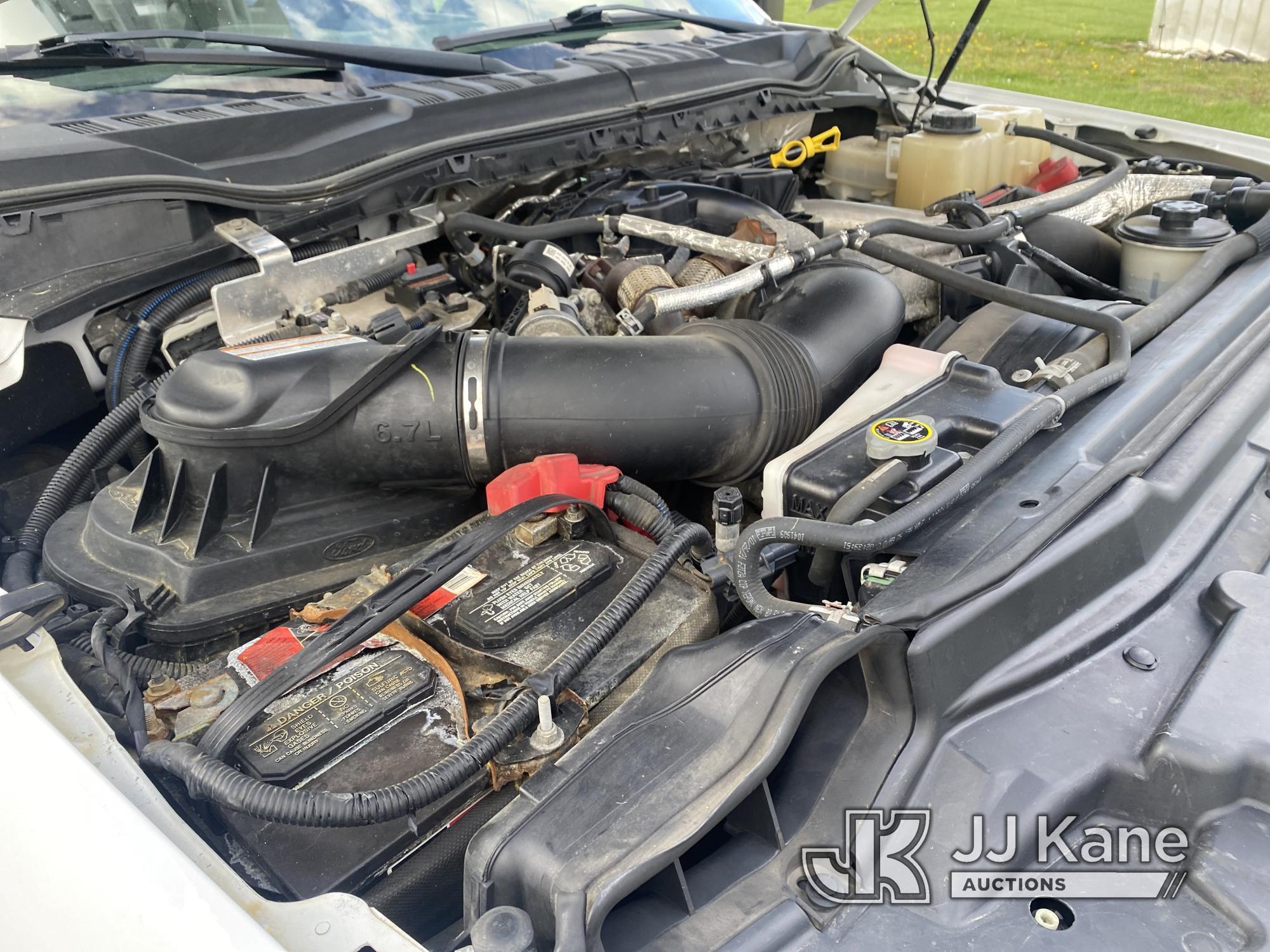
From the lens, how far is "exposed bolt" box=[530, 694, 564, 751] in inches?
42.0

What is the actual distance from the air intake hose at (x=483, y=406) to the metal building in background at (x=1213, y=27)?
1219 cm

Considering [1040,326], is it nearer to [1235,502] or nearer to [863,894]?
[1235,502]

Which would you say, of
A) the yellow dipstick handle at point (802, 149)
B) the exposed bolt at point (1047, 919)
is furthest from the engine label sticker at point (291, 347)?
the yellow dipstick handle at point (802, 149)

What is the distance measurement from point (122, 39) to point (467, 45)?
2.29 feet

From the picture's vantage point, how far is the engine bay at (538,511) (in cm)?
95

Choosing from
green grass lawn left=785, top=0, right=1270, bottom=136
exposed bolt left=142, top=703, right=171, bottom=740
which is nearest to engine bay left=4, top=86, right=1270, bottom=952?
exposed bolt left=142, top=703, right=171, bottom=740

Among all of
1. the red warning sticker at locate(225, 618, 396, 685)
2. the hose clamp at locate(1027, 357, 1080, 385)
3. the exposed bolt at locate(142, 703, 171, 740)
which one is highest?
the hose clamp at locate(1027, 357, 1080, 385)

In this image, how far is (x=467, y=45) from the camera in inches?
86.0

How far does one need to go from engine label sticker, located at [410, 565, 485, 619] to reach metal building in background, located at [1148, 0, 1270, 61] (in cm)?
1262

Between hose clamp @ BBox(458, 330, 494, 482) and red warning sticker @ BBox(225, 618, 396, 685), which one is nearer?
red warning sticker @ BBox(225, 618, 396, 685)

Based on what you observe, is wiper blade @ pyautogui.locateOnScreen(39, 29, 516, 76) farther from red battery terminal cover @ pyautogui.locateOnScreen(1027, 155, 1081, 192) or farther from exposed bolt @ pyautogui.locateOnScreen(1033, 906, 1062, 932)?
exposed bolt @ pyautogui.locateOnScreen(1033, 906, 1062, 932)

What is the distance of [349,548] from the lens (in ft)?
4.60

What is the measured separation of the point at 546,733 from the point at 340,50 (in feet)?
5.05

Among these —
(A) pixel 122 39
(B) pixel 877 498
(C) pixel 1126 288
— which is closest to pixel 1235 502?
(B) pixel 877 498
